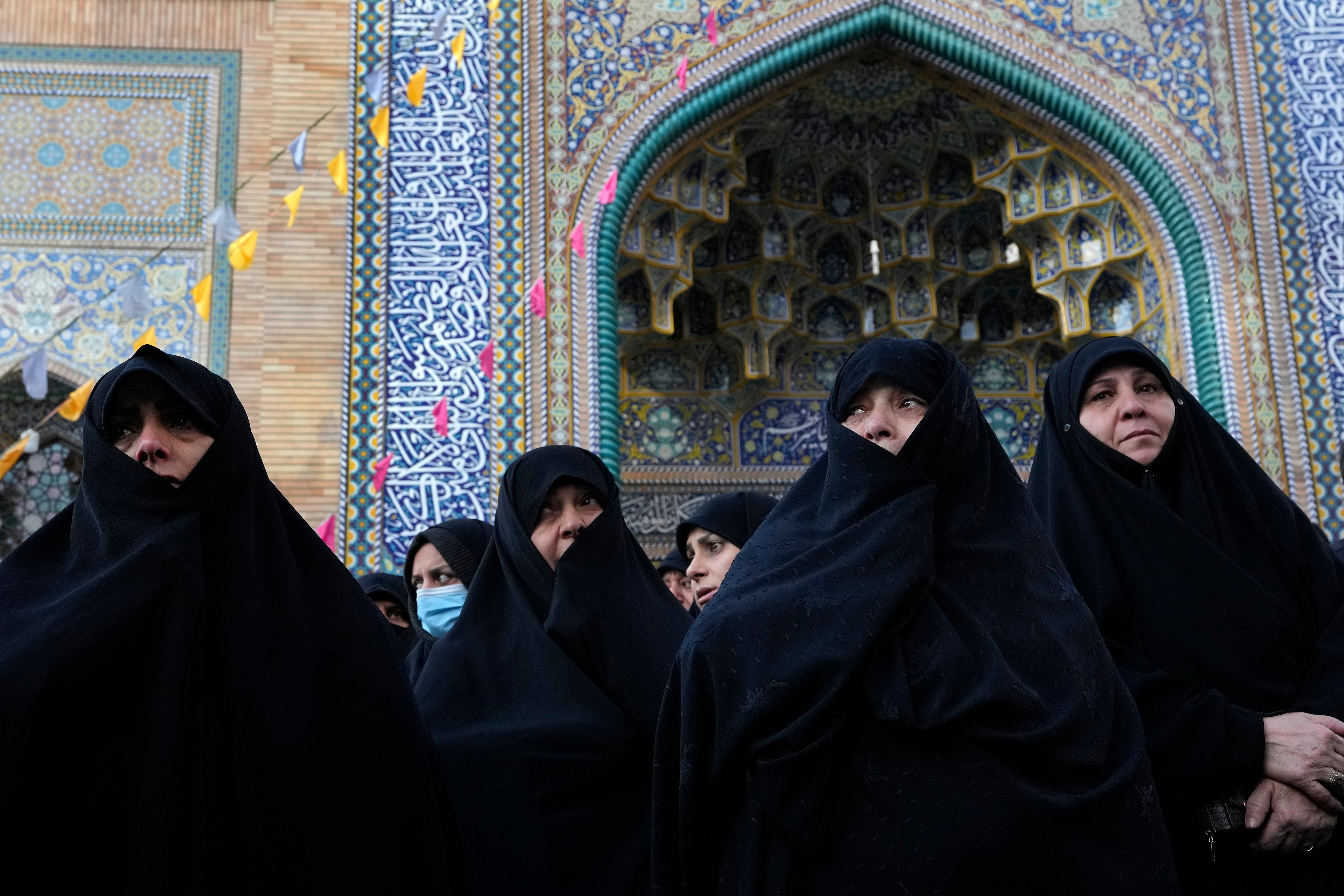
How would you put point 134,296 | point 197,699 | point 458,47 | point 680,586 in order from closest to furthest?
point 197,699 → point 680,586 → point 134,296 → point 458,47

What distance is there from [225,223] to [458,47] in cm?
111

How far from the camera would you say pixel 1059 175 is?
17.4 ft

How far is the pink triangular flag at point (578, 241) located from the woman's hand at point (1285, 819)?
3.62m

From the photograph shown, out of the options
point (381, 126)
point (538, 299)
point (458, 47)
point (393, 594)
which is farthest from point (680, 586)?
point (458, 47)

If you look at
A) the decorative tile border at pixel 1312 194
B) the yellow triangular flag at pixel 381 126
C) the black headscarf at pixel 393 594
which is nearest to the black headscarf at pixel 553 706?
the black headscarf at pixel 393 594

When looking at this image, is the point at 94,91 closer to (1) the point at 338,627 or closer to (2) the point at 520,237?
(2) the point at 520,237

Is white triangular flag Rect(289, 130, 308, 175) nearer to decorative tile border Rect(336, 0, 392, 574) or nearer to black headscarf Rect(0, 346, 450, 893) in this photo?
decorative tile border Rect(336, 0, 392, 574)

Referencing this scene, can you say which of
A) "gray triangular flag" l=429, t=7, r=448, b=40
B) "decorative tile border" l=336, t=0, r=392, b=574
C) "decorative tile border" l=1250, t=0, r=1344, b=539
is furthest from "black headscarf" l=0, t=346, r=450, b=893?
"decorative tile border" l=1250, t=0, r=1344, b=539

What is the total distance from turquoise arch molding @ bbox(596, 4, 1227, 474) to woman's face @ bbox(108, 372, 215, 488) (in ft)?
11.5

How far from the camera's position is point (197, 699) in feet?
3.85

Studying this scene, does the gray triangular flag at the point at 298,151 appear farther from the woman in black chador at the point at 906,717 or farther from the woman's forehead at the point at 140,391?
the woman in black chador at the point at 906,717

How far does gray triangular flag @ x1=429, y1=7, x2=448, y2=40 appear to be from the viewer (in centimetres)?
493

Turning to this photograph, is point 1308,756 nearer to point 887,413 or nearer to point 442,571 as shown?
point 887,413

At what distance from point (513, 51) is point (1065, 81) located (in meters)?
2.08
